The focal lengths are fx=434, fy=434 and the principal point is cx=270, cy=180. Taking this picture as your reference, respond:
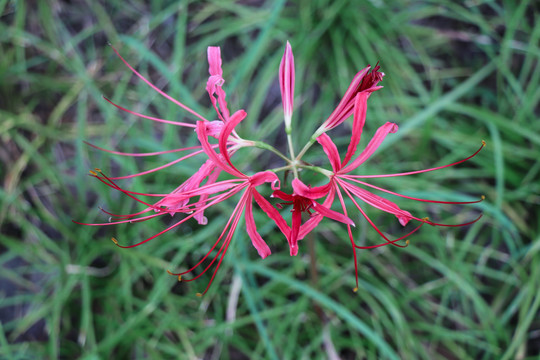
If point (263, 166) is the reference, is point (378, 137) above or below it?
above

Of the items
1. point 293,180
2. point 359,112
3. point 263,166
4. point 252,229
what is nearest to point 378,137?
point 359,112

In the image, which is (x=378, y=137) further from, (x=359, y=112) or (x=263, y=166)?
(x=263, y=166)

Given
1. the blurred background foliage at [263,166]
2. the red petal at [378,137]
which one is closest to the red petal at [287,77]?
the red petal at [378,137]

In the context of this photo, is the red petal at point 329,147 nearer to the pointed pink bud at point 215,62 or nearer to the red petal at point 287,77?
the red petal at point 287,77

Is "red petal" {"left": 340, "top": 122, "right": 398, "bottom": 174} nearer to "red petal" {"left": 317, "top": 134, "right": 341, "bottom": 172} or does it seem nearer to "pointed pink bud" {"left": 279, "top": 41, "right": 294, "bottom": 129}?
"red petal" {"left": 317, "top": 134, "right": 341, "bottom": 172}

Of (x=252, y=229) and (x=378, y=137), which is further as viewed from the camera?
(x=252, y=229)

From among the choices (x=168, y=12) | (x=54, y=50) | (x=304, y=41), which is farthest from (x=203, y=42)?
(x=54, y=50)

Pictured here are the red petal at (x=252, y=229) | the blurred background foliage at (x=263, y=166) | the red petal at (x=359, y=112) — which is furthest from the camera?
the blurred background foliage at (x=263, y=166)

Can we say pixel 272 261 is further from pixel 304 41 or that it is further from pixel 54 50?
pixel 54 50

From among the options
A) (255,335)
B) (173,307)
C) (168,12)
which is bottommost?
(255,335)
